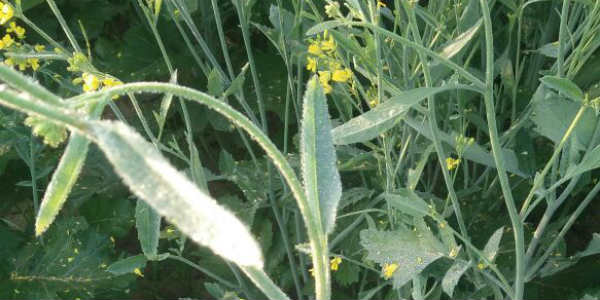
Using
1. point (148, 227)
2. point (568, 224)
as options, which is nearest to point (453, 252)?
point (568, 224)

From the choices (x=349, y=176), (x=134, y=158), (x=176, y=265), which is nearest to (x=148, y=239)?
(x=134, y=158)

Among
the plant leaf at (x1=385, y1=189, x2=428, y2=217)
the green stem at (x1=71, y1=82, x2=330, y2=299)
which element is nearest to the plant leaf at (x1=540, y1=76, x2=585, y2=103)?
the plant leaf at (x1=385, y1=189, x2=428, y2=217)

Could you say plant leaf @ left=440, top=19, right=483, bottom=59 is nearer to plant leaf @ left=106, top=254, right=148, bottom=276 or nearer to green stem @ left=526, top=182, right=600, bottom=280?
green stem @ left=526, top=182, right=600, bottom=280

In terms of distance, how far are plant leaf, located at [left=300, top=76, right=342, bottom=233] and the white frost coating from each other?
5.5 inches

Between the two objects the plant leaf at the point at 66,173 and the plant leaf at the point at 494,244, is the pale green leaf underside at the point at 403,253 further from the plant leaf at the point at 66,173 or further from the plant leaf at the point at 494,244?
the plant leaf at the point at 66,173

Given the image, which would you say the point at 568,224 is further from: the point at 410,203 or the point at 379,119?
the point at 379,119

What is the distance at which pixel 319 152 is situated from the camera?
0.42 metres

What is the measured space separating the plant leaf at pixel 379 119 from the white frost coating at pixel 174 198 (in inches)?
12.3

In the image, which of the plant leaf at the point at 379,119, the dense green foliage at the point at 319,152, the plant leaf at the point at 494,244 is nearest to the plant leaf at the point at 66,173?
the dense green foliage at the point at 319,152

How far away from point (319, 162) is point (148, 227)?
219mm

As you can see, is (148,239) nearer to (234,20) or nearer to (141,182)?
(141,182)

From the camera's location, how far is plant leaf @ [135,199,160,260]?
1.76 feet

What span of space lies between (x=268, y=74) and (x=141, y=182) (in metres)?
0.91

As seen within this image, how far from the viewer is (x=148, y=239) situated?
581mm
